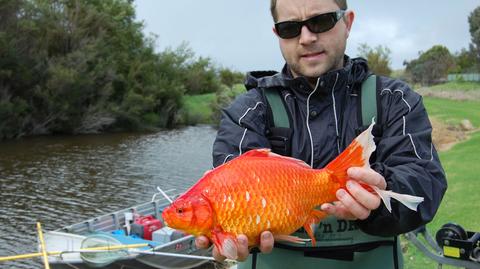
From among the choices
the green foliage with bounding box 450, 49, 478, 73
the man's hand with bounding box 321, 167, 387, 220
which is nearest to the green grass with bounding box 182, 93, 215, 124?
the green foliage with bounding box 450, 49, 478, 73

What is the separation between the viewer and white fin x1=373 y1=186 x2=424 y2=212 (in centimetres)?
203

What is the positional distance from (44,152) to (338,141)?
3440cm

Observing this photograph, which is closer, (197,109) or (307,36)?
(307,36)

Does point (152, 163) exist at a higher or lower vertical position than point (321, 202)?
lower

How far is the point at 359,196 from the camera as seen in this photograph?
2.07 metres

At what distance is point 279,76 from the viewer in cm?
263

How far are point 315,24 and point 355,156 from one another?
2.46 ft

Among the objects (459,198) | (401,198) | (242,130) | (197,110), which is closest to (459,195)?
(459,198)

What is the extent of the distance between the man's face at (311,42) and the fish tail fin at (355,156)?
0.57 meters

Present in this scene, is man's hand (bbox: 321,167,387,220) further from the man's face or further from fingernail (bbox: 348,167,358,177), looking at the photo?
the man's face

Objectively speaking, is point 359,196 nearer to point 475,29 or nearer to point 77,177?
point 77,177

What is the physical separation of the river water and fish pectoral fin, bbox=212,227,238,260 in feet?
45.9

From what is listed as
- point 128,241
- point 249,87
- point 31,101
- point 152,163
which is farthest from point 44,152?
point 249,87

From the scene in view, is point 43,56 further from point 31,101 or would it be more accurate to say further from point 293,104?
point 293,104
